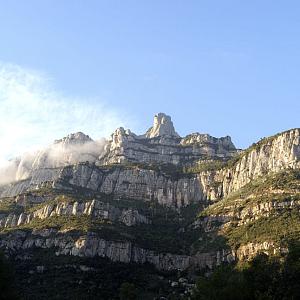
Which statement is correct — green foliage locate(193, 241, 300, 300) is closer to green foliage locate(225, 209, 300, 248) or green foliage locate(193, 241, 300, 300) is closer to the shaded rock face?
green foliage locate(225, 209, 300, 248)

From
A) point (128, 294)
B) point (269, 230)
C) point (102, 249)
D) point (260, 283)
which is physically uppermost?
point (269, 230)

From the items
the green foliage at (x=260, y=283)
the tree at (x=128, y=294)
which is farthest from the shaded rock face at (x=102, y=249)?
the green foliage at (x=260, y=283)

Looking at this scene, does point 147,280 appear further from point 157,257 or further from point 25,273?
point 25,273

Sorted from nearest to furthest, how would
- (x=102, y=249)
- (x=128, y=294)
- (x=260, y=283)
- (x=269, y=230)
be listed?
(x=260, y=283) < (x=128, y=294) < (x=269, y=230) < (x=102, y=249)

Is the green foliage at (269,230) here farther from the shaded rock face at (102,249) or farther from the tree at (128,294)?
the tree at (128,294)

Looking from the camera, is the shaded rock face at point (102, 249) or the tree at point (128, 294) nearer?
the tree at point (128, 294)

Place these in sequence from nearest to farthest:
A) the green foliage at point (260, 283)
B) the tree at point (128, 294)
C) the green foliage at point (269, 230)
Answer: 1. the green foliage at point (260, 283)
2. the tree at point (128, 294)
3. the green foliage at point (269, 230)

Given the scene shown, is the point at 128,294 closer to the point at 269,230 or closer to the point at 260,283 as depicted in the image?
the point at 260,283

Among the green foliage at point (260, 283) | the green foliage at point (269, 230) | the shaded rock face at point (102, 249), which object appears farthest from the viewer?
the shaded rock face at point (102, 249)

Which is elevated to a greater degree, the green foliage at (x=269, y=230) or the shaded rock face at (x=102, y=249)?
the green foliage at (x=269, y=230)

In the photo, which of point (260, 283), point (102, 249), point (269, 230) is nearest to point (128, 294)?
point (260, 283)

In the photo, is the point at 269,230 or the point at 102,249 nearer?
the point at 269,230

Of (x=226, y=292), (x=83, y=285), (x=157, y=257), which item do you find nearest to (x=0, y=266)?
(x=226, y=292)

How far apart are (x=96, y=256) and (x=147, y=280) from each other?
19.3 meters
